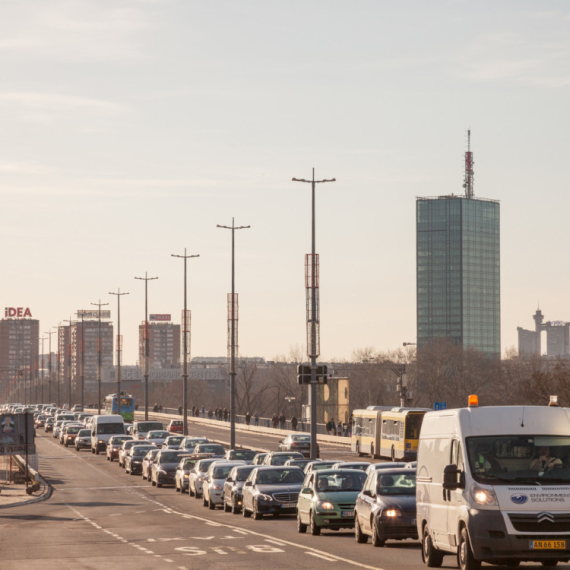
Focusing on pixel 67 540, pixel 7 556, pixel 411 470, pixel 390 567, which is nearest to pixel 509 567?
pixel 390 567

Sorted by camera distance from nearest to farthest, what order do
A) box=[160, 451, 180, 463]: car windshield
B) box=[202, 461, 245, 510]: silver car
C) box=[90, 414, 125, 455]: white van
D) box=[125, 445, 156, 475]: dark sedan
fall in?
box=[202, 461, 245, 510]: silver car, box=[160, 451, 180, 463]: car windshield, box=[125, 445, 156, 475]: dark sedan, box=[90, 414, 125, 455]: white van

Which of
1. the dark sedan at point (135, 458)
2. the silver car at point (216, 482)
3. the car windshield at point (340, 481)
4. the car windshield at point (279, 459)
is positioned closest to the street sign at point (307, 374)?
the car windshield at point (279, 459)

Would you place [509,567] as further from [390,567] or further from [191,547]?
[191,547]

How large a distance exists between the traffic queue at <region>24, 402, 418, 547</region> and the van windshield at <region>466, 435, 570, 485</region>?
6.06 metres

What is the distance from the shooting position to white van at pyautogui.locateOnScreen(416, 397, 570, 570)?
1647 centimetres

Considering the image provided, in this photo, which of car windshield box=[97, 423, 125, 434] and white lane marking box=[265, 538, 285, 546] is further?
car windshield box=[97, 423, 125, 434]

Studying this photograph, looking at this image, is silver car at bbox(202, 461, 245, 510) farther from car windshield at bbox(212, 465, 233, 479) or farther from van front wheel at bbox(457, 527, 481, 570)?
van front wheel at bbox(457, 527, 481, 570)

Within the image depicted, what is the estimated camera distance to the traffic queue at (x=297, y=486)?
923 inches

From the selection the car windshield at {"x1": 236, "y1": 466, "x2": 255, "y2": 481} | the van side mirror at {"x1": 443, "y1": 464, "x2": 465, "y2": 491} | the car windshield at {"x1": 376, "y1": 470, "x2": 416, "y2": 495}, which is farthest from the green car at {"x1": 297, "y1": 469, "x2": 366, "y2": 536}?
the van side mirror at {"x1": 443, "y1": 464, "x2": 465, "y2": 491}

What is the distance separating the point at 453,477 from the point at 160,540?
10623 mm

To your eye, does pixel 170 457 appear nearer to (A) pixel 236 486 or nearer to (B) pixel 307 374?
(B) pixel 307 374

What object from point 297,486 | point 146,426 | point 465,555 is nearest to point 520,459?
point 465,555

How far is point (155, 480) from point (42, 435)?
61769mm

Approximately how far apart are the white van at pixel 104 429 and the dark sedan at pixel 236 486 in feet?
144
